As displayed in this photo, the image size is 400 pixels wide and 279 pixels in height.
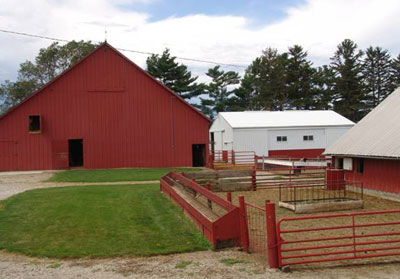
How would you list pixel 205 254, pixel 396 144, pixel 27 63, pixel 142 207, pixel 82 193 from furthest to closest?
pixel 27 63
pixel 82 193
pixel 396 144
pixel 142 207
pixel 205 254

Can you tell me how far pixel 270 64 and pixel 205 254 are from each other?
210 ft

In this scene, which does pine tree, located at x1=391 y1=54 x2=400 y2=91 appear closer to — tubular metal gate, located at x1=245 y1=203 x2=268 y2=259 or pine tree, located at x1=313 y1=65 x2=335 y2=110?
pine tree, located at x1=313 y1=65 x2=335 y2=110

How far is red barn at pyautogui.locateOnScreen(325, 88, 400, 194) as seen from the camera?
1588 centimetres

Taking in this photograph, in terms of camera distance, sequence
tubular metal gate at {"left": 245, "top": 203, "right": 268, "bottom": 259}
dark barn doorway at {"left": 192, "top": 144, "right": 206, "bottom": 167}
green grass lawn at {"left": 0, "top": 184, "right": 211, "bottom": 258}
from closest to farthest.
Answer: tubular metal gate at {"left": 245, "top": 203, "right": 268, "bottom": 259} → green grass lawn at {"left": 0, "top": 184, "right": 211, "bottom": 258} → dark barn doorway at {"left": 192, "top": 144, "right": 206, "bottom": 167}

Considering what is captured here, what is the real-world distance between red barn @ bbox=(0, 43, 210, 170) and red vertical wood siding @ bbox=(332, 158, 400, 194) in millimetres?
16309

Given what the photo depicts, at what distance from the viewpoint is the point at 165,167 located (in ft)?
105

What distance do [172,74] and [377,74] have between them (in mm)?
34760

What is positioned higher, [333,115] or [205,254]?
[333,115]

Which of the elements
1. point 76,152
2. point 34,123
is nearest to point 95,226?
point 34,123

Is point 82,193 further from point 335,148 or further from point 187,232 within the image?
point 335,148

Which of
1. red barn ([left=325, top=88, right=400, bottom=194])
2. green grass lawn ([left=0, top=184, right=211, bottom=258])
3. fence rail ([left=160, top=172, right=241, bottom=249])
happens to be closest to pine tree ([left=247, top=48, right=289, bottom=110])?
red barn ([left=325, top=88, right=400, bottom=194])

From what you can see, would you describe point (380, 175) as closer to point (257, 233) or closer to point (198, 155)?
point (257, 233)

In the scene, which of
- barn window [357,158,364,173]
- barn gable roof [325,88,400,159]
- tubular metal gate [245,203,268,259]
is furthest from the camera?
barn window [357,158,364,173]

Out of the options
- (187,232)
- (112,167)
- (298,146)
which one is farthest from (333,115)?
(187,232)
